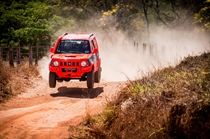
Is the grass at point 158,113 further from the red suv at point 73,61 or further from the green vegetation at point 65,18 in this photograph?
the green vegetation at point 65,18

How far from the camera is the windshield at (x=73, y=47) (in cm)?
1195

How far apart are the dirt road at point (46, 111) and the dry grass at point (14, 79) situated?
0.30 meters

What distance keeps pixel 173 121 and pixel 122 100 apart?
76.9 inches

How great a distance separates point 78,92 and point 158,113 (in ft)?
21.9

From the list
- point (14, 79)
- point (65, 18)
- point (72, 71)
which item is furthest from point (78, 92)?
point (65, 18)

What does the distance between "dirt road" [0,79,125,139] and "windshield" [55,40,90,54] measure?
152 centimetres

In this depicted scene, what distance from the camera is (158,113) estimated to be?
5625 mm

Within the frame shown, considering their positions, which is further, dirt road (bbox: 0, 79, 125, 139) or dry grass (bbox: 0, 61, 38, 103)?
dry grass (bbox: 0, 61, 38, 103)

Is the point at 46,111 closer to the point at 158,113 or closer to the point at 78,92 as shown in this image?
the point at 78,92

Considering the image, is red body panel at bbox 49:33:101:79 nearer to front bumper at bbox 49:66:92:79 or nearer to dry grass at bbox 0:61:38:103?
front bumper at bbox 49:66:92:79

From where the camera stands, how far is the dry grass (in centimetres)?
1117

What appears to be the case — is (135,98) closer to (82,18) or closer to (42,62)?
(42,62)

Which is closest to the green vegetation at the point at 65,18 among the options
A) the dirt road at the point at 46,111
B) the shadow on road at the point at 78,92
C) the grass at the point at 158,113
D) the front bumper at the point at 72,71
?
the shadow on road at the point at 78,92

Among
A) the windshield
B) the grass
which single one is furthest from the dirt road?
the windshield
